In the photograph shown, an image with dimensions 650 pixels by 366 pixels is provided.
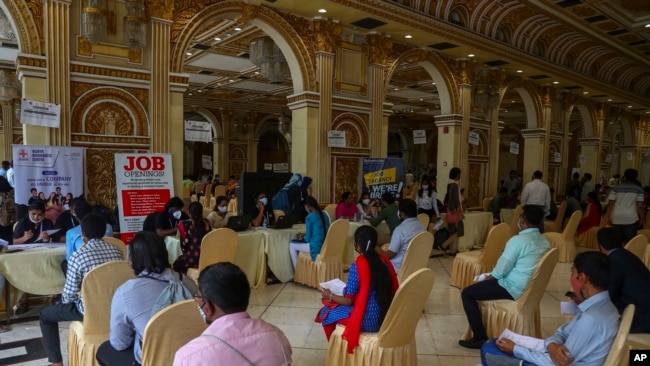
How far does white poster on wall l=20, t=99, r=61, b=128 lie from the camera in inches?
183

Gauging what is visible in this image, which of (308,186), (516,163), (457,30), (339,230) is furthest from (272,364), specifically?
(516,163)

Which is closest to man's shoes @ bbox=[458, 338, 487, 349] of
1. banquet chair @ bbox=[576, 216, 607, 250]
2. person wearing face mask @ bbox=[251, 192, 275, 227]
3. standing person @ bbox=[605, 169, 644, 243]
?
person wearing face mask @ bbox=[251, 192, 275, 227]

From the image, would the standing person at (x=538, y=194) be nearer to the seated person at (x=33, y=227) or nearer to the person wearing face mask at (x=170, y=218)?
the person wearing face mask at (x=170, y=218)

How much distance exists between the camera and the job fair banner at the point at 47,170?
182 inches

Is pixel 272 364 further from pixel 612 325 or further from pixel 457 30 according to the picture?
pixel 457 30

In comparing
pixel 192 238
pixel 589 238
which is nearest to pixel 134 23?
pixel 192 238

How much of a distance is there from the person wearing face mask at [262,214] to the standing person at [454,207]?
2841 mm

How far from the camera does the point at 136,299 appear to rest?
200 centimetres

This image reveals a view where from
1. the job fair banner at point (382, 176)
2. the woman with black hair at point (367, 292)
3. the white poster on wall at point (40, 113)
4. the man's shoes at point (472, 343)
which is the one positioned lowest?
the man's shoes at point (472, 343)

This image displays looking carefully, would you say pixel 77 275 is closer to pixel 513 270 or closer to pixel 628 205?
pixel 513 270

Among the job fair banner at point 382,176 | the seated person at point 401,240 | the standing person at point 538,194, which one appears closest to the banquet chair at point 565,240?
the standing person at point 538,194

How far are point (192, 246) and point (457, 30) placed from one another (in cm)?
610

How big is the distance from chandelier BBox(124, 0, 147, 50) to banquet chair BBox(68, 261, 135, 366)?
3671 millimetres

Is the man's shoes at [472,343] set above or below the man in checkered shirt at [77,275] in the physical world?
below
